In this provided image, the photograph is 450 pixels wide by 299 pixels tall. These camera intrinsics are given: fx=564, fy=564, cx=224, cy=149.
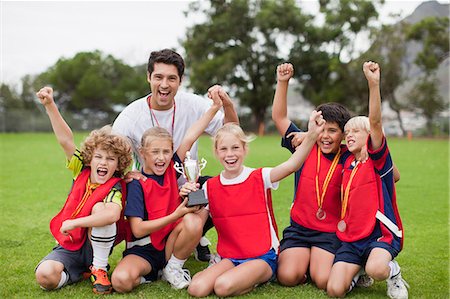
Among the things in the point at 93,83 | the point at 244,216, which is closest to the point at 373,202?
the point at 244,216

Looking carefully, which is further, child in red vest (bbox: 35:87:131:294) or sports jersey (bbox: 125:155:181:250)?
sports jersey (bbox: 125:155:181:250)

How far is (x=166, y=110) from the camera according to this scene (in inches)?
205

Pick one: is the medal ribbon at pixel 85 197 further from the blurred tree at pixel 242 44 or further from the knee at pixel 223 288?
the blurred tree at pixel 242 44

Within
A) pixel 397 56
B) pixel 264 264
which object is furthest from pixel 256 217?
pixel 397 56

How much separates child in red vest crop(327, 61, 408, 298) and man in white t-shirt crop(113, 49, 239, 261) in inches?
44.8

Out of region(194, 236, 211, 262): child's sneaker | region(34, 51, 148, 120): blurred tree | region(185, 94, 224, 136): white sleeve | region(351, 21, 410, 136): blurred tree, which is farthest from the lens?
region(34, 51, 148, 120): blurred tree

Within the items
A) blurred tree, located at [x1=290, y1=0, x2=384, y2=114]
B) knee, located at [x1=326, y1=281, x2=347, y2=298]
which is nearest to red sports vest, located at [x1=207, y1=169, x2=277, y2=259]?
knee, located at [x1=326, y1=281, x2=347, y2=298]

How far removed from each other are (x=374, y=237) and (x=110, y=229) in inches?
79.1

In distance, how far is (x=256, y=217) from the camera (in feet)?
14.4

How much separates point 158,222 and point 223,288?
0.69m

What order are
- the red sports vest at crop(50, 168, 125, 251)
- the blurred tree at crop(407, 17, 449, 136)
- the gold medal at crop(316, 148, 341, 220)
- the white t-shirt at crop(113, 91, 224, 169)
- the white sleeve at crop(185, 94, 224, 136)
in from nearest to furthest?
the red sports vest at crop(50, 168, 125, 251) → the gold medal at crop(316, 148, 341, 220) → the white t-shirt at crop(113, 91, 224, 169) → the white sleeve at crop(185, 94, 224, 136) → the blurred tree at crop(407, 17, 449, 136)

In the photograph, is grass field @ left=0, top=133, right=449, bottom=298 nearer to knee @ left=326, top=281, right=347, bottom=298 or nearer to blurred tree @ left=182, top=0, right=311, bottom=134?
knee @ left=326, top=281, right=347, bottom=298

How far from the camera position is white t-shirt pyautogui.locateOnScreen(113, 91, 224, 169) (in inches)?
203

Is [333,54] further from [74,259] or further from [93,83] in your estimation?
[74,259]
